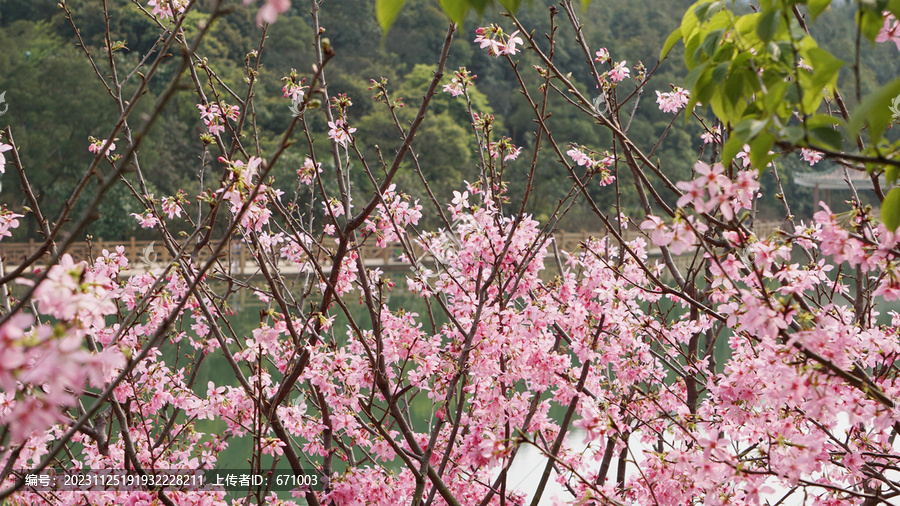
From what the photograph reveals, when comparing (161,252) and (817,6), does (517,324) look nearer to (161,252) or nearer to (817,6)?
(817,6)

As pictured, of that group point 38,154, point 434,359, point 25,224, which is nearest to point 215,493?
point 434,359

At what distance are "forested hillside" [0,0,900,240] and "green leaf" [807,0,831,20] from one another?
8048 millimetres

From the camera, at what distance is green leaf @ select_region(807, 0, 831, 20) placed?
2.06 ft

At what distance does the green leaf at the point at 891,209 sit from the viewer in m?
0.65

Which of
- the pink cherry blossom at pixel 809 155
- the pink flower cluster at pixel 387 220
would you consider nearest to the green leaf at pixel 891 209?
the pink cherry blossom at pixel 809 155

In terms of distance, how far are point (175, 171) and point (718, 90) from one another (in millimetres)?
14162

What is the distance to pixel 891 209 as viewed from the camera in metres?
0.65

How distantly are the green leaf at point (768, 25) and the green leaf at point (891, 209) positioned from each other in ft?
0.65

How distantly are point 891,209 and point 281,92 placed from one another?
17281 millimetres

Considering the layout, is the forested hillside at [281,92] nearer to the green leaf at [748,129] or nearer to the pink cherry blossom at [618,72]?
the pink cherry blossom at [618,72]

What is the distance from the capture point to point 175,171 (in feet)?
44.4

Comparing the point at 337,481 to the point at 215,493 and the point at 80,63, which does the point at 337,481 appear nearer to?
the point at 215,493

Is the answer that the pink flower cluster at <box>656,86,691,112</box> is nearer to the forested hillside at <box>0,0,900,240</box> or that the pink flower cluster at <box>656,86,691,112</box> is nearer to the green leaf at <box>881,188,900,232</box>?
the green leaf at <box>881,188,900,232</box>

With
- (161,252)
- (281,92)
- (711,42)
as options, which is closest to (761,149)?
(711,42)
